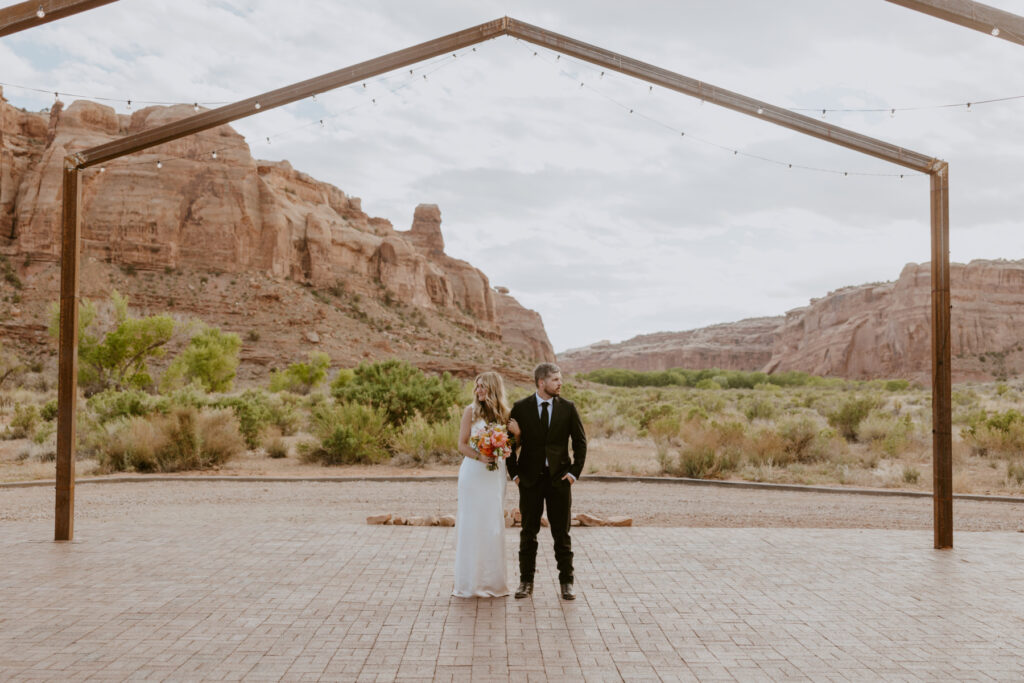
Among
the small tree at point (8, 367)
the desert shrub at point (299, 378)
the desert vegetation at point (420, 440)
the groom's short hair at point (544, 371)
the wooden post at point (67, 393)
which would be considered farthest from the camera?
the desert shrub at point (299, 378)

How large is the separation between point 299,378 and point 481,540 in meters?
47.2

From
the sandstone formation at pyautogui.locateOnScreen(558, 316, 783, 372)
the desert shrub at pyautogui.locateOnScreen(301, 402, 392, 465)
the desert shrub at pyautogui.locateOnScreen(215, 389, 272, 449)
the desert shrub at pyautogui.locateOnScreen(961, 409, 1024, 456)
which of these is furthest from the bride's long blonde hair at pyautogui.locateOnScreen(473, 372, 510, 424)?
the sandstone formation at pyautogui.locateOnScreen(558, 316, 783, 372)

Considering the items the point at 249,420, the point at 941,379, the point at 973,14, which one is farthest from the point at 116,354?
the point at 973,14

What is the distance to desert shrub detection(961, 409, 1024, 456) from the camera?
1870 centimetres

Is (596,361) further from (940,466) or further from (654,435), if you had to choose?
(940,466)

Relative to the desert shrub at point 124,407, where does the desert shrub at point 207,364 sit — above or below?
above

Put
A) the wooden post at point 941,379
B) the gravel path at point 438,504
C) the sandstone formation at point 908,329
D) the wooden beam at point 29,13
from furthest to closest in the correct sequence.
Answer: the sandstone formation at point 908,329 < the gravel path at point 438,504 < the wooden post at point 941,379 < the wooden beam at point 29,13

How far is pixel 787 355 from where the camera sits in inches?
4929

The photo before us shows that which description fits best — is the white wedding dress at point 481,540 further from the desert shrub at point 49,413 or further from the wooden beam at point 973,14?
the desert shrub at point 49,413

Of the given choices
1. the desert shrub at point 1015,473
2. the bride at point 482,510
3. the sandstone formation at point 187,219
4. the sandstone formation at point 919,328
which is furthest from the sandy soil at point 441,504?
the sandstone formation at point 919,328

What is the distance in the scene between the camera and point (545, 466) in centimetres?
680

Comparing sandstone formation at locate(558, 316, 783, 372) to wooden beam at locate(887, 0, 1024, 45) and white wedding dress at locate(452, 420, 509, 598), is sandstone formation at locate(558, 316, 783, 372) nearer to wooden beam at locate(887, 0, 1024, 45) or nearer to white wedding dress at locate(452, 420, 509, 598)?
wooden beam at locate(887, 0, 1024, 45)

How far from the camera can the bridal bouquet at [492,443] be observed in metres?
6.58

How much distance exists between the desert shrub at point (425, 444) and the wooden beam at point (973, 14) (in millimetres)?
13631
